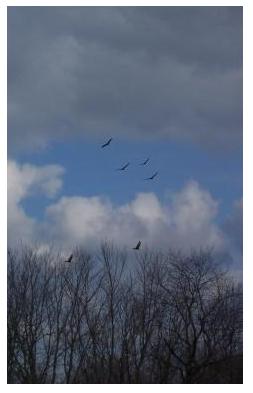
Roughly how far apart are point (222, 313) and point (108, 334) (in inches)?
114

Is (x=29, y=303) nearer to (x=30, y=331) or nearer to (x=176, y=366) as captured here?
(x=30, y=331)

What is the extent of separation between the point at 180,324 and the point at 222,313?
113 cm

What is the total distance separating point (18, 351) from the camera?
16672mm

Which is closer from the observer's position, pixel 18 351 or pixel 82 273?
pixel 18 351

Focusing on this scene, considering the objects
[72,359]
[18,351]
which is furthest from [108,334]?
[18,351]
